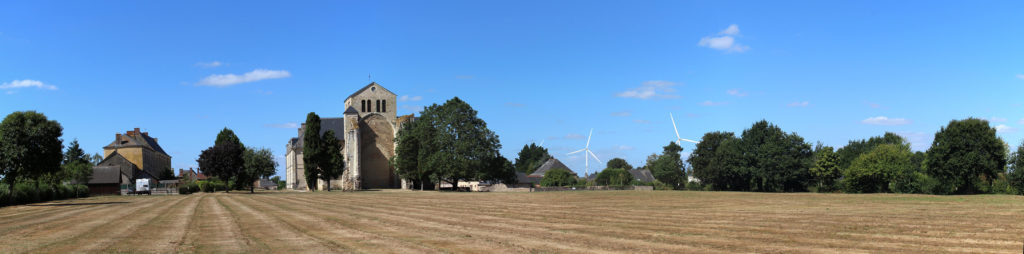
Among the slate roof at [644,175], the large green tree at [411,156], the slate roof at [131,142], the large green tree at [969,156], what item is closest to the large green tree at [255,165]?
the large green tree at [411,156]

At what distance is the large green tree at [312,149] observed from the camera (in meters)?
68.4

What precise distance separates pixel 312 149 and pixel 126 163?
139ft

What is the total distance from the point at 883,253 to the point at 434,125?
60.2 m

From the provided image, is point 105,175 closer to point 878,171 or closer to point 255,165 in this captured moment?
point 255,165

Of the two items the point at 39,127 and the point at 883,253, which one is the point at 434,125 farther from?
the point at 883,253

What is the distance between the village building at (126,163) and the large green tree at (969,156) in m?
88.1

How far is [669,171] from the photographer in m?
101

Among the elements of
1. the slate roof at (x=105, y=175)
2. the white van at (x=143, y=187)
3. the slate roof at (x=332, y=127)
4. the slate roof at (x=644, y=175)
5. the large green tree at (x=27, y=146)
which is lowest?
the slate roof at (x=644, y=175)

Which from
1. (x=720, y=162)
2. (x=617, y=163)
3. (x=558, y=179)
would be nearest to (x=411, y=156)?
(x=558, y=179)

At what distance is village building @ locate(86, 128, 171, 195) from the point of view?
78.5 metres

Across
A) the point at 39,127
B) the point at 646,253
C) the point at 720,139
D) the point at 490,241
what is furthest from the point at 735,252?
the point at 720,139

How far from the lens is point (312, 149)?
6844 cm

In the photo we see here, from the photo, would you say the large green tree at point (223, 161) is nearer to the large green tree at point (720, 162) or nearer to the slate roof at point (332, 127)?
the slate roof at point (332, 127)

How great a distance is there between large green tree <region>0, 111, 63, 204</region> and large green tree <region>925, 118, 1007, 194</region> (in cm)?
6873
